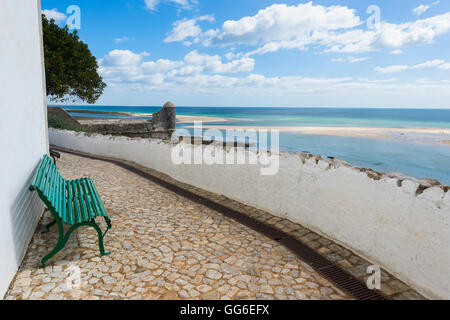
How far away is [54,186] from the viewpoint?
4113mm

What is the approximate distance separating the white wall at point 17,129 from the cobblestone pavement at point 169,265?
31 cm

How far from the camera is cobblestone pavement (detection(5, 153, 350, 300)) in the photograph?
3.03 m

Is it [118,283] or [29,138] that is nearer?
[118,283]

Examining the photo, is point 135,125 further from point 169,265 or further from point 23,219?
point 169,265

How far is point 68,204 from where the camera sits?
398 cm

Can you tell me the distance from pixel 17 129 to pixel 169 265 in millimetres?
2567
